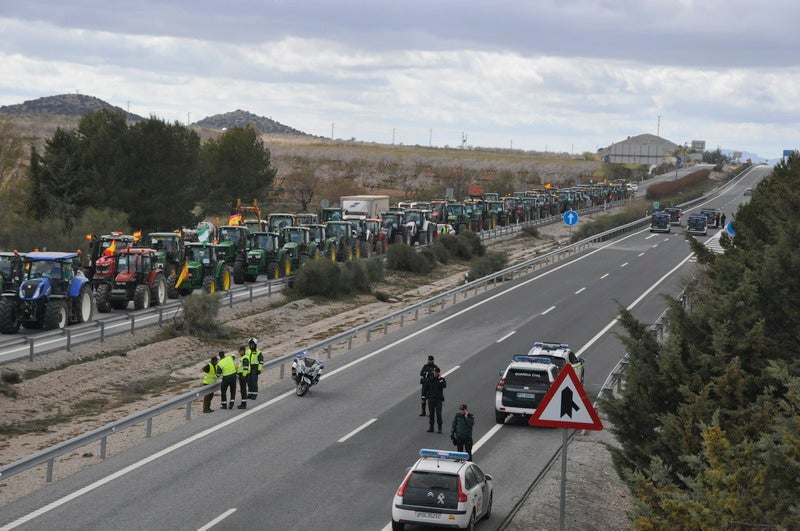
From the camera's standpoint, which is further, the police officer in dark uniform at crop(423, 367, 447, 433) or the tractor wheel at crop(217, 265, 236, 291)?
the tractor wheel at crop(217, 265, 236, 291)

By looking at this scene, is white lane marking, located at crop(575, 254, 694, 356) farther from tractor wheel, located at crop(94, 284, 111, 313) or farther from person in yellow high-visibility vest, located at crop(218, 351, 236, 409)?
tractor wheel, located at crop(94, 284, 111, 313)

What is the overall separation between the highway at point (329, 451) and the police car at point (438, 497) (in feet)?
3.06

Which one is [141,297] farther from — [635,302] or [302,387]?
[635,302]

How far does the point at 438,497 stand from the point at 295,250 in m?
33.4

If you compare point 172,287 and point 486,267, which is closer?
point 172,287

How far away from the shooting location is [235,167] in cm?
8125

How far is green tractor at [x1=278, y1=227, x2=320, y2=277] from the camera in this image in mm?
47125

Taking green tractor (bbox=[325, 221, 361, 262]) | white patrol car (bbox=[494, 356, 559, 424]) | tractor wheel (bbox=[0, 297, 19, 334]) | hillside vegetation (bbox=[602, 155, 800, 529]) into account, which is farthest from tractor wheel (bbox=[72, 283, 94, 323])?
green tractor (bbox=[325, 221, 361, 262])

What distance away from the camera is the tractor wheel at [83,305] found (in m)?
32.8

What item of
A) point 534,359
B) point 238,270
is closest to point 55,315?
point 238,270

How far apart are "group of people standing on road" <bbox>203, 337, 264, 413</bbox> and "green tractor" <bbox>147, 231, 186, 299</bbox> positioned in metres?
14.6

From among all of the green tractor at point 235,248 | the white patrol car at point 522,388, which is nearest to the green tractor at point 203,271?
the green tractor at point 235,248

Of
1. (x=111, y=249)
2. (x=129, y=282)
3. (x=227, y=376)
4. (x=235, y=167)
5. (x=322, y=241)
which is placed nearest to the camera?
(x=227, y=376)

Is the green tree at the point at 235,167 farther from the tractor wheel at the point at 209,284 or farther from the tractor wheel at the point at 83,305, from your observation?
the tractor wheel at the point at 83,305
